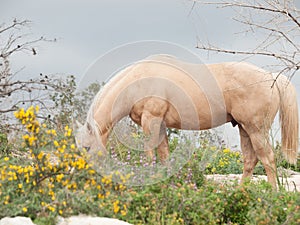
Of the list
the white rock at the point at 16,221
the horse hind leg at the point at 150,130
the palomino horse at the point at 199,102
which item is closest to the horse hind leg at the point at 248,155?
the palomino horse at the point at 199,102

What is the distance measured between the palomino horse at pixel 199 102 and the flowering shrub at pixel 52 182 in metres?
2.39

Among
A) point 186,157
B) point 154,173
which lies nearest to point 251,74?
point 186,157

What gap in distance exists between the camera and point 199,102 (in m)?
8.02

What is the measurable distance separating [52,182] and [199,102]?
3535mm

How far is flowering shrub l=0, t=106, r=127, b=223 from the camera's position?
4.64 m

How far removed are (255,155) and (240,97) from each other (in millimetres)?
1049

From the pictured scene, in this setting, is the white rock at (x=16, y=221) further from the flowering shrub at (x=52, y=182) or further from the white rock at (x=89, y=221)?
the white rock at (x=89, y=221)

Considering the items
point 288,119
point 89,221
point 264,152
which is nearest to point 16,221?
point 89,221

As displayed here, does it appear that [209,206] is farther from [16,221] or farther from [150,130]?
[150,130]

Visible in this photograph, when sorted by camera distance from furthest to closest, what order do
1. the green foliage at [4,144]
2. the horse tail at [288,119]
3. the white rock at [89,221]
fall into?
the green foliage at [4,144] < the horse tail at [288,119] < the white rock at [89,221]

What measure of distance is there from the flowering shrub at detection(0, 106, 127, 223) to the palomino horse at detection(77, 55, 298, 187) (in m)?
2.39

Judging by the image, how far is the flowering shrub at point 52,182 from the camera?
4641 mm

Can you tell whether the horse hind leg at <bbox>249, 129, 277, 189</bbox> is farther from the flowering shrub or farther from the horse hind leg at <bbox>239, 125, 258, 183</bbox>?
the flowering shrub

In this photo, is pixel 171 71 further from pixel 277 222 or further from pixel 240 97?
pixel 277 222
